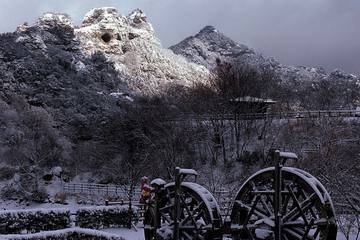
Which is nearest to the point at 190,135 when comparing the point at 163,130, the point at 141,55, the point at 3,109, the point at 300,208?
the point at 163,130

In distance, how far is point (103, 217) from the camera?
2267 centimetres

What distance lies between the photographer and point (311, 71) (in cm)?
10231

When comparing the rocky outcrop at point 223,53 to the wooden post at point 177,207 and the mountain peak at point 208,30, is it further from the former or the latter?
the wooden post at point 177,207

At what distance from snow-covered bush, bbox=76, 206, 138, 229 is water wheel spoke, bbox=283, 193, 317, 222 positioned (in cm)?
1320

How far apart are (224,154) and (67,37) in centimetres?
4119

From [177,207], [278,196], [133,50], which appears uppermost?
[133,50]

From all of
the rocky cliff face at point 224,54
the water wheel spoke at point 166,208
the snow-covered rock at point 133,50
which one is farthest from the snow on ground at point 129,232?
the rocky cliff face at point 224,54

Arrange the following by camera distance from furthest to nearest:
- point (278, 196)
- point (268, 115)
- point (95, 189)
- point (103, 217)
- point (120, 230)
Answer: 1. point (268, 115)
2. point (95, 189)
3. point (103, 217)
4. point (120, 230)
5. point (278, 196)

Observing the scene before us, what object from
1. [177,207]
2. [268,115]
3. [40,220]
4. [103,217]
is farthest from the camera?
[268,115]

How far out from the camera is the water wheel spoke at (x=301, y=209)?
10382 mm

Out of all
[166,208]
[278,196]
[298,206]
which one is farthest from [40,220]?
[298,206]

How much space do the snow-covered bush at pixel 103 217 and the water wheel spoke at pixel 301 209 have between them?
43.3 ft

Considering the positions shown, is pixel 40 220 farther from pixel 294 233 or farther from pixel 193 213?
pixel 294 233

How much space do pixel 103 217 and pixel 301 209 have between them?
14.1 m
